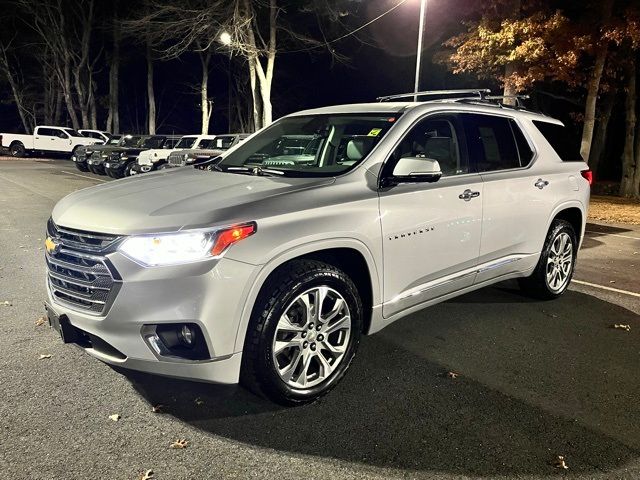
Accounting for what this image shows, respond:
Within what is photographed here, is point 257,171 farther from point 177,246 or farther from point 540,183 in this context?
→ point 540,183

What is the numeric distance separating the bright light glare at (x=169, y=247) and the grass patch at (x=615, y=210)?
39.1ft

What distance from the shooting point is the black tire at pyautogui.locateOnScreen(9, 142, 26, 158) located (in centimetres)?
3225

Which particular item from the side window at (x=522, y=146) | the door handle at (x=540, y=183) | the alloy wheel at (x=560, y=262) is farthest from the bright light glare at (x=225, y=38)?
the door handle at (x=540, y=183)

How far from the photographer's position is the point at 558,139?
19.1 feet

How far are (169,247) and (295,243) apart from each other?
2.27 ft

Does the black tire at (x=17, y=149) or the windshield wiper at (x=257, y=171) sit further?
the black tire at (x=17, y=149)

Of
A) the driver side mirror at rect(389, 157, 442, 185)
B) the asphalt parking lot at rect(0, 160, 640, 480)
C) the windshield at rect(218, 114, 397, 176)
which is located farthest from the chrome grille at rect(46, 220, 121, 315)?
the driver side mirror at rect(389, 157, 442, 185)

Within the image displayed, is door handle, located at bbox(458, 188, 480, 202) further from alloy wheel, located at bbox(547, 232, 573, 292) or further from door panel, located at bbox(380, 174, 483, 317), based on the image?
alloy wheel, located at bbox(547, 232, 573, 292)

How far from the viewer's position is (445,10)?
63.3 feet

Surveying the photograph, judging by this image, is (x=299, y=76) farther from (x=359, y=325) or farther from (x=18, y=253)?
(x=359, y=325)

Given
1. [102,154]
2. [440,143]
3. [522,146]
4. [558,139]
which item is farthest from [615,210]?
[102,154]

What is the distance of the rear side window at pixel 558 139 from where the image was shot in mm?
5492

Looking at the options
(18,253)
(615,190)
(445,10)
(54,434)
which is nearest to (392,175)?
(54,434)

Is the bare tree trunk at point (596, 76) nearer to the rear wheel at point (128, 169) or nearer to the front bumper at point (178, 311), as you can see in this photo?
the rear wheel at point (128, 169)
